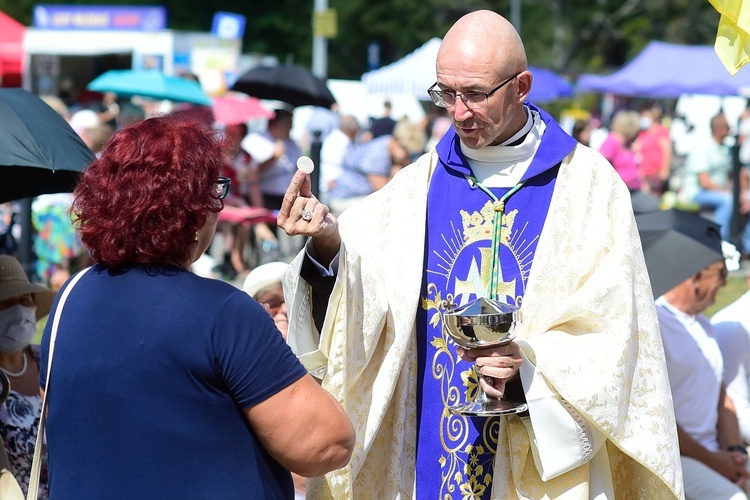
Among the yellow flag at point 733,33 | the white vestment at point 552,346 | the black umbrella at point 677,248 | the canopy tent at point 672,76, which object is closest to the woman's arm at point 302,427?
the white vestment at point 552,346

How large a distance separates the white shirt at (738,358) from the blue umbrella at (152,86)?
1026 centimetres

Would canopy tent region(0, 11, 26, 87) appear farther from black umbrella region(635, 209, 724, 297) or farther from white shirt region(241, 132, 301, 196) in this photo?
black umbrella region(635, 209, 724, 297)

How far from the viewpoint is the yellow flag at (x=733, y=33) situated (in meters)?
3.28

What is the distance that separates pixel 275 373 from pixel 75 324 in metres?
0.45

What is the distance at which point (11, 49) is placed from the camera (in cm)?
1964

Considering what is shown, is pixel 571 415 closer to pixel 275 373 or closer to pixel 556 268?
pixel 556 268

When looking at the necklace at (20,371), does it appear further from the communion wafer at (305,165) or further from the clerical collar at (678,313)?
the clerical collar at (678,313)

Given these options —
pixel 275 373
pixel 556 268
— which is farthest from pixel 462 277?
pixel 275 373

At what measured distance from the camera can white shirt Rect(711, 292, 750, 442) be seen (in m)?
5.50

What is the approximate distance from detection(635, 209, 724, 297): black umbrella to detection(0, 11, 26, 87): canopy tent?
41.8ft

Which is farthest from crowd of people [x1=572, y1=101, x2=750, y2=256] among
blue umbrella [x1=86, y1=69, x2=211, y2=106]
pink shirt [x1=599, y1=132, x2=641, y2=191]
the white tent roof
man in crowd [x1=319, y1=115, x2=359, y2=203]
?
blue umbrella [x1=86, y1=69, x2=211, y2=106]

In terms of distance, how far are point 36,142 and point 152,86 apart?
11.1 meters

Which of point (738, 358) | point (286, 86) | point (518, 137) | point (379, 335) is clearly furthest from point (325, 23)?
point (379, 335)

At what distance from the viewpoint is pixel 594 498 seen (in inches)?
125
